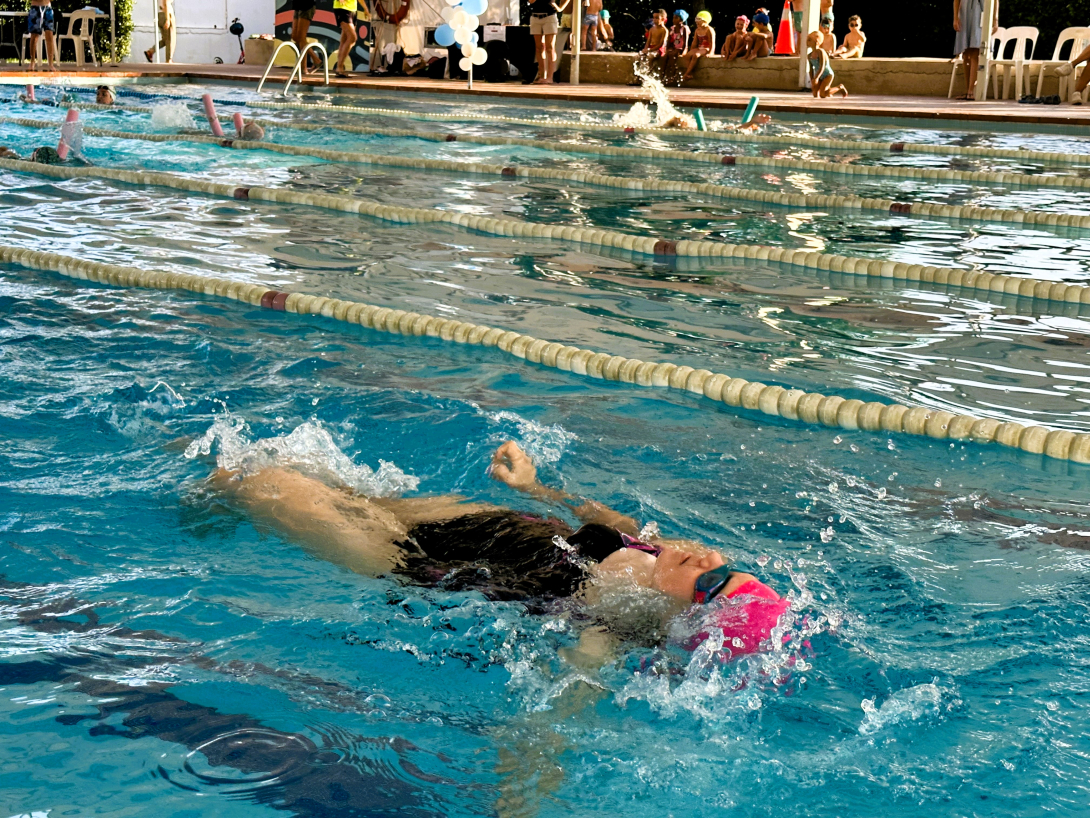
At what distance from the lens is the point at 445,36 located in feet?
66.5

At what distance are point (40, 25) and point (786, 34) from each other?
43.5 ft

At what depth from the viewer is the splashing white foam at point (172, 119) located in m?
12.7

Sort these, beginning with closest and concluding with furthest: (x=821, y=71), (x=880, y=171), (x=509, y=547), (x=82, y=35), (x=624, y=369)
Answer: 1. (x=509, y=547)
2. (x=624, y=369)
3. (x=880, y=171)
4. (x=821, y=71)
5. (x=82, y=35)

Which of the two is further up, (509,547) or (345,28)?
(345,28)

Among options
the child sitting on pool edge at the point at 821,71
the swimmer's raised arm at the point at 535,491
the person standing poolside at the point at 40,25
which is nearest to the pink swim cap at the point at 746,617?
the swimmer's raised arm at the point at 535,491

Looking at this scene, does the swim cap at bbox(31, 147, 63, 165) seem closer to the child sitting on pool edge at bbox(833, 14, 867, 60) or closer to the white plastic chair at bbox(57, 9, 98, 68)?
the white plastic chair at bbox(57, 9, 98, 68)

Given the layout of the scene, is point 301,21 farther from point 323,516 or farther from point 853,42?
point 323,516

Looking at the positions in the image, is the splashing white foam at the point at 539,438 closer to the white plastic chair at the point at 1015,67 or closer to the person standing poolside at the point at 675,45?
the white plastic chair at the point at 1015,67

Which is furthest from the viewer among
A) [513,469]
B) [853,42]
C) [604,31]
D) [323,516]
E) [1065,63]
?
[604,31]

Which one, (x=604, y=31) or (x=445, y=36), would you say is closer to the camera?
(x=445, y=36)

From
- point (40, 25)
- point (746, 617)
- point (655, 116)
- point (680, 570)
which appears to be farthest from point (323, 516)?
point (40, 25)

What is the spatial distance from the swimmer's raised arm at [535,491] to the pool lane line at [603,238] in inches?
142

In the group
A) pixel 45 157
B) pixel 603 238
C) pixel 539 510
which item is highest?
pixel 45 157

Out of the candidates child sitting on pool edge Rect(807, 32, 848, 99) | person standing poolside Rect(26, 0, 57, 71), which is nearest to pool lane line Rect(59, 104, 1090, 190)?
child sitting on pool edge Rect(807, 32, 848, 99)
